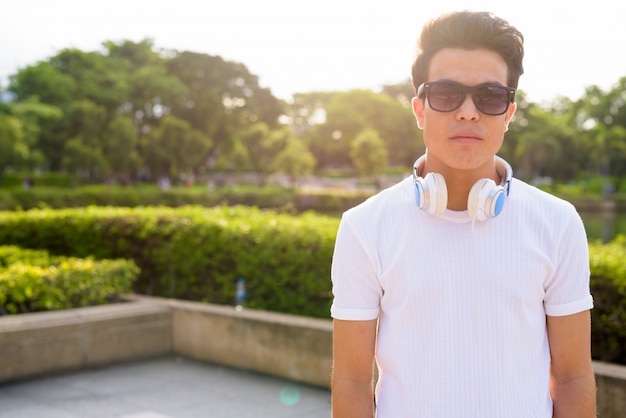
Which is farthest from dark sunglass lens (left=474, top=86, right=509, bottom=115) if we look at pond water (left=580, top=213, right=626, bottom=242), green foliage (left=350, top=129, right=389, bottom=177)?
green foliage (left=350, top=129, right=389, bottom=177)

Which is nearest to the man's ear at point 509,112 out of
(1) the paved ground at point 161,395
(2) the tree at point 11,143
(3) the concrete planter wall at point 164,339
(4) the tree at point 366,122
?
(1) the paved ground at point 161,395

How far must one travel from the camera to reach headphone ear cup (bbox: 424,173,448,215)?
1699 millimetres

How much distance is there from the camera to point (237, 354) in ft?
20.6

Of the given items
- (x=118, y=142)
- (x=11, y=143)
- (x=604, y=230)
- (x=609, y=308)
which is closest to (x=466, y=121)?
(x=609, y=308)

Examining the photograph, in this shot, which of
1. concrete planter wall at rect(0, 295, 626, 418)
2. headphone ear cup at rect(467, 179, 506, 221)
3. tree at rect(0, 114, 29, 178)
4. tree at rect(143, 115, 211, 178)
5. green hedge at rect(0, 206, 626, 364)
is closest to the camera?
headphone ear cup at rect(467, 179, 506, 221)

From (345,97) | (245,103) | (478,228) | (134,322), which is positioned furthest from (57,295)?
(345,97)

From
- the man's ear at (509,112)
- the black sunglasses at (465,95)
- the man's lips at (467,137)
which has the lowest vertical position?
the man's lips at (467,137)

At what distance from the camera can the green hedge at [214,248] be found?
6594 mm

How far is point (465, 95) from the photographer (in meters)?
1.76

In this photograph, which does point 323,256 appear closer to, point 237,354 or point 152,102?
point 237,354

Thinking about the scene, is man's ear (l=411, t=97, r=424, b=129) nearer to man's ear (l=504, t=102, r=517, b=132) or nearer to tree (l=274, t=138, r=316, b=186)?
man's ear (l=504, t=102, r=517, b=132)

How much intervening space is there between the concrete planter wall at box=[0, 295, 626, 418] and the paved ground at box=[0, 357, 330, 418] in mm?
115

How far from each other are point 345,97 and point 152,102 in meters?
29.0

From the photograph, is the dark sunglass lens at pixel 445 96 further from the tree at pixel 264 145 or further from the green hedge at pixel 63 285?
the tree at pixel 264 145
